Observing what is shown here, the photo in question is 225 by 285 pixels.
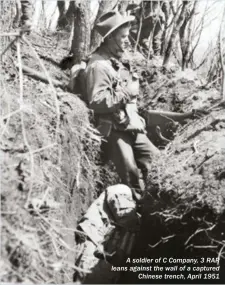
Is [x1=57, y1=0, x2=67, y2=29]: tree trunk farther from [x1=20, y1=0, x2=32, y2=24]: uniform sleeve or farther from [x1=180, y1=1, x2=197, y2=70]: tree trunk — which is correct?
[x1=180, y1=1, x2=197, y2=70]: tree trunk

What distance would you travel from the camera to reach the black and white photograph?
276 cm

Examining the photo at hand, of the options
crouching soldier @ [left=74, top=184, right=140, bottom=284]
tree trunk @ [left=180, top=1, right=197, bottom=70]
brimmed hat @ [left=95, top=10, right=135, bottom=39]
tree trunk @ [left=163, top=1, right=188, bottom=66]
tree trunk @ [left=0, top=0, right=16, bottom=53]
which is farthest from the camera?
tree trunk @ [left=180, top=1, right=197, bottom=70]

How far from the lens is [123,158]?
372 centimetres

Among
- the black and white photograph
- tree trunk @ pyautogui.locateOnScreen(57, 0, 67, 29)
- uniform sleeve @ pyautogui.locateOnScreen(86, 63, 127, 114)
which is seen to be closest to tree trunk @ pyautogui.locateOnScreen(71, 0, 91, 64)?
the black and white photograph

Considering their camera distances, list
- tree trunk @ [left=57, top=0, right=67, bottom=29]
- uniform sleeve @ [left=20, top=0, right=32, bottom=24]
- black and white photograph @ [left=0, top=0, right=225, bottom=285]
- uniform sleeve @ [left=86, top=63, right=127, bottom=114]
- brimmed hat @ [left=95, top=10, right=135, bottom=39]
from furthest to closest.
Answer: tree trunk @ [left=57, top=0, right=67, bottom=29], uniform sleeve @ [left=20, top=0, right=32, bottom=24], brimmed hat @ [left=95, top=10, right=135, bottom=39], uniform sleeve @ [left=86, top=63, right=127, bottom=114], black and white photograph @ [left=0, top=0, right=225, bottom=285]

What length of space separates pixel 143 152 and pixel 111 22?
1129 millimetres

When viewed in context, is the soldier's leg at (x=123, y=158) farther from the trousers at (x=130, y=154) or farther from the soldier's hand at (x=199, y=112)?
the soldier's hand at (x=199, y=112)

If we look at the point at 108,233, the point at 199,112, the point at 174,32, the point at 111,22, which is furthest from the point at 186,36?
the point at 108,233

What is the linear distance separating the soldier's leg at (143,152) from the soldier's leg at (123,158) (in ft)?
0.20

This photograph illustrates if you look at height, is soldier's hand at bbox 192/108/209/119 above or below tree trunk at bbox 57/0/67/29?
below

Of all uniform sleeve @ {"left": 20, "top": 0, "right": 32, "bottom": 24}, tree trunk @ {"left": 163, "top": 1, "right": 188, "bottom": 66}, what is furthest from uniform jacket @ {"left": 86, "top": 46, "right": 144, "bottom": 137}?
uniform sleeve @ {"left": 20, "top": 0, "right": 32, "bottom": 24}

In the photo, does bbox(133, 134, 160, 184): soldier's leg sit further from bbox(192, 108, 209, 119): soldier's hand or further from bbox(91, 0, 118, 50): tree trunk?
bbox(91, 0, 118, 50): tree trunk

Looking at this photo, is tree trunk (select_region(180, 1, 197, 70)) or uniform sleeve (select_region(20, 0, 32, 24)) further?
tree trunk (select_region(180, 1, 197, 70))

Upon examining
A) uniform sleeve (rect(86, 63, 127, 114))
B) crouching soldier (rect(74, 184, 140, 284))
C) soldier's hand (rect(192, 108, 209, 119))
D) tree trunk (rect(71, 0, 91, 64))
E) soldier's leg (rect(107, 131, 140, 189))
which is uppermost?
tree trunk (rect(71, 0, 91, 64))
